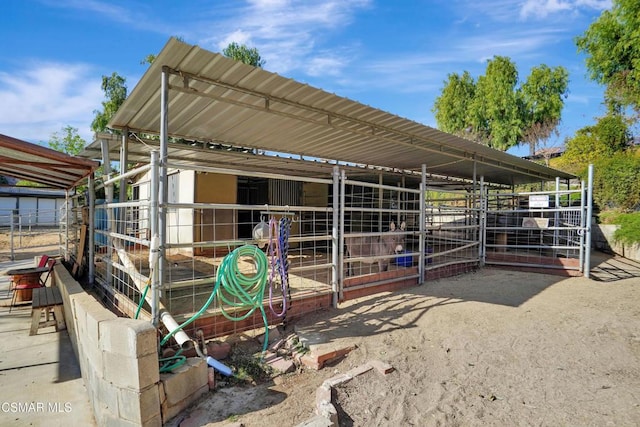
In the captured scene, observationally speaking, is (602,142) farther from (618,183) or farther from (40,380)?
(40,380)

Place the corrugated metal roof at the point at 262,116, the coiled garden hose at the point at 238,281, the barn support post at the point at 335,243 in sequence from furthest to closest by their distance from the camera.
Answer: the barn support post at the point at 335,243 < the corrugated metal roof at the point at 262,116 < the coiled garden hose at the point at 238,281

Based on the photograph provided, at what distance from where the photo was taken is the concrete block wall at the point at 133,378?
92.4 inches

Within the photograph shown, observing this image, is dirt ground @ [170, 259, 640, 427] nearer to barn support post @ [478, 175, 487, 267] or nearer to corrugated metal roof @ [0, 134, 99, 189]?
barn support post @ [478, 175, 487, 267]

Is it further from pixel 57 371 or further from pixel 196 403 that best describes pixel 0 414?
pixel 196 403

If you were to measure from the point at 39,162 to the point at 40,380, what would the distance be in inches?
111

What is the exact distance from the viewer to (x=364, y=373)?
111 inches

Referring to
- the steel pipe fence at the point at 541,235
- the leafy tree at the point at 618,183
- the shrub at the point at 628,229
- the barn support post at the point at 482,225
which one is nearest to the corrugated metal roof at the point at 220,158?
the barn support post at the point at 482,225

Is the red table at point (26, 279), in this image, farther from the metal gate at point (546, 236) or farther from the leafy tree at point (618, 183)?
the leafy tree at point (618, 183)

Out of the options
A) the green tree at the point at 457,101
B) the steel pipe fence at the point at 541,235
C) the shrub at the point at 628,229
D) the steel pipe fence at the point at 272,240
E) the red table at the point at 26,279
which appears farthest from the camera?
the green tree at the point at 457,101

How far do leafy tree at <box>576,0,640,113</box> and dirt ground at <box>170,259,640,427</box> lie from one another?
1567 cm

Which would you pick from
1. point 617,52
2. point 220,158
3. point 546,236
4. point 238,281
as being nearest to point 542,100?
point 617,52

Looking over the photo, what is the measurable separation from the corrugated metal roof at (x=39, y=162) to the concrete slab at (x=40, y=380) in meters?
2.36

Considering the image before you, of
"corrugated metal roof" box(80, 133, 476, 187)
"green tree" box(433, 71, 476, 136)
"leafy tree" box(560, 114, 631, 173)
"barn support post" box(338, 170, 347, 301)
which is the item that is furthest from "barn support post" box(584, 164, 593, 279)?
"green tree" box(433, 71, 476, 136)

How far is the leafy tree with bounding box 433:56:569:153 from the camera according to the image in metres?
23.6
